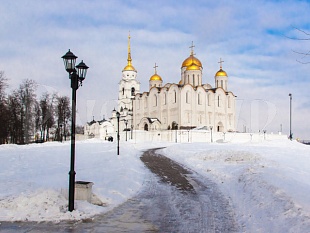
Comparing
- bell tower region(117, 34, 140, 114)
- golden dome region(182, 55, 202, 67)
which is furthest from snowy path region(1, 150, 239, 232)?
bell tower region(117, 34, 140, 114)

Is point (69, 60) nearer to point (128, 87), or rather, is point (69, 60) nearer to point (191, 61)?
point (191, 61)

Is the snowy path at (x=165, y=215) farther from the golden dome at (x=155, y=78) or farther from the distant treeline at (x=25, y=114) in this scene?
the golden dome at (x=155, y=78)

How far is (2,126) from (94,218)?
33.8 metres

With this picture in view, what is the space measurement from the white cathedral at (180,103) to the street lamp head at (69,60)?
53.3 meters

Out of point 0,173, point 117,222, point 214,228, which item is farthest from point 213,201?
point 0,173

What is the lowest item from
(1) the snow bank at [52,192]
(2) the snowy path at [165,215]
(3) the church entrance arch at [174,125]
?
(2) the snowy path at [165,215]

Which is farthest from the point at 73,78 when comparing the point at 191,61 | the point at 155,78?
the point at 155,78

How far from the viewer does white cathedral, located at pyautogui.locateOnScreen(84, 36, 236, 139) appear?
65375 mm

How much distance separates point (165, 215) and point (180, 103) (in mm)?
56407

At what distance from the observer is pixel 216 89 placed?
71688mm

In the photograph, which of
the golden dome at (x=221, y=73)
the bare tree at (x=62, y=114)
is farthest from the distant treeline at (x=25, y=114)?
the golden dome at (x=221, y=73)

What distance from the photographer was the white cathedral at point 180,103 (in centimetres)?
6538

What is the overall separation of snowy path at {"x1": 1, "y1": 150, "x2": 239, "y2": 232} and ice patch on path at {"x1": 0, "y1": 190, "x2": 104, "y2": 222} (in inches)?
13.8

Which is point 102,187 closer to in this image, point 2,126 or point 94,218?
point 94,218
